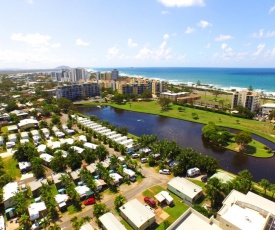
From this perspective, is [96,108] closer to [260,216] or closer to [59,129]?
[59,129]

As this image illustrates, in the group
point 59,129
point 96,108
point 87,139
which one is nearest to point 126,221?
point 87,139

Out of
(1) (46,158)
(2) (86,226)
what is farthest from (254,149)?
(1) (46,158)

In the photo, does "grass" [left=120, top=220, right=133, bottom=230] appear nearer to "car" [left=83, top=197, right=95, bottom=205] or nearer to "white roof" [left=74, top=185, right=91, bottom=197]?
"car" [left=83, top=197, right=95, bottom=205]

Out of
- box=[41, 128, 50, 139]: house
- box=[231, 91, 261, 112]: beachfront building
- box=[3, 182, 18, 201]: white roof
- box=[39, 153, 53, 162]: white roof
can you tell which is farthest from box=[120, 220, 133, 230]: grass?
box=[231, 91, 261, 112]: beachfront building

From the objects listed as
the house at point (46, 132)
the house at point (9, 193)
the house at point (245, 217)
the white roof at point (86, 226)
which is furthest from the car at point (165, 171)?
the house at point (46, 132)

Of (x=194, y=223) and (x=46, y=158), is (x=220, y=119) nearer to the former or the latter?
(x=194, y=223)

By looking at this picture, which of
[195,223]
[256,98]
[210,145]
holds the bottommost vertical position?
[210,145]
